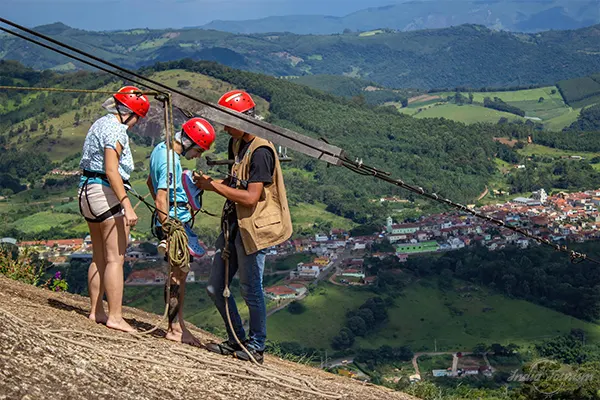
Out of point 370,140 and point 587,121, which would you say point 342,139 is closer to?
point 370,140

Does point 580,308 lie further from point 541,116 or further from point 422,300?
point 541,116

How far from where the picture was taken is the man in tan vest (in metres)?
5.17

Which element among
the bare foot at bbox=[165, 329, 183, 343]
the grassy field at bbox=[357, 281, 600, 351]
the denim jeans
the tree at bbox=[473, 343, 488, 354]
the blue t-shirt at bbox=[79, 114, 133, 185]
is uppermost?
the blue t-shirt at bbox=[79, 114, 133, 185]

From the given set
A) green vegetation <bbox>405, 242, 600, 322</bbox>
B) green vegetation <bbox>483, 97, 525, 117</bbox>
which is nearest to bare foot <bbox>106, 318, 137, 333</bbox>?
green vegetation <bbox>405, 242, 600, 322</bbox>

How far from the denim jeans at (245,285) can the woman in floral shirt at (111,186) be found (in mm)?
686

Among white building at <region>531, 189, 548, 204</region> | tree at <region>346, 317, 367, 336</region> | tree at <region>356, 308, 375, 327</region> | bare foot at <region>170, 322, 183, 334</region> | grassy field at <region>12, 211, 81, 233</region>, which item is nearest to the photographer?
bare foot at <region>170, 322, 183, 334</region>

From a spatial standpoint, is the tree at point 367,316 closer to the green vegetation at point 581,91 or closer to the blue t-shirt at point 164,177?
the blue t-shirt at point 164,177

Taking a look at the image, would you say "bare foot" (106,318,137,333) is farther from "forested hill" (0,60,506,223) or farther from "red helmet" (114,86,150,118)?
"forested hill" (0,60,506,223)

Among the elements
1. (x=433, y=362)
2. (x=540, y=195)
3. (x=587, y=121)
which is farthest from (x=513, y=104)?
(x=433, y=362)

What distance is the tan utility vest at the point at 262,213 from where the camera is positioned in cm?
522

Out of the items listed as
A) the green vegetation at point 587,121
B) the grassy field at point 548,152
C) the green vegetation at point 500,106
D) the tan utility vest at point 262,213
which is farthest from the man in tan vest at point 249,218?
the green vegetation at point 500,106

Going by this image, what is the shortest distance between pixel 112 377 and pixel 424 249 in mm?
72149

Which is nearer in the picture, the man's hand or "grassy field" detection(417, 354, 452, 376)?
the man's hand

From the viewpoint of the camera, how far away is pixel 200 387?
455cm
